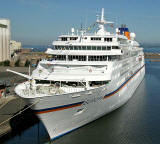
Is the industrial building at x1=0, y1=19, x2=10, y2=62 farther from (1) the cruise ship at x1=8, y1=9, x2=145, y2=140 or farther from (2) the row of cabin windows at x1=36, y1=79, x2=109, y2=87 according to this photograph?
(2) the row of cabin windows at x1=36, y1=79, x2=109, y2=87

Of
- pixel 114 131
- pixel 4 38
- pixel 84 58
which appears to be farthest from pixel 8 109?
pixel 4 38

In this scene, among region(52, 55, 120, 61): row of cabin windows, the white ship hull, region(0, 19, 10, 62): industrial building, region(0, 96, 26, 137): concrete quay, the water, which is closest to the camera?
the white ship hull

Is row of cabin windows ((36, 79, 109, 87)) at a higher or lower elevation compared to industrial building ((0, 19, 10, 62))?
lower

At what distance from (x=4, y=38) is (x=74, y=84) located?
5674 centimetres

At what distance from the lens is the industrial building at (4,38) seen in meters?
66.2

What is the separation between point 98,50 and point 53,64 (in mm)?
4136

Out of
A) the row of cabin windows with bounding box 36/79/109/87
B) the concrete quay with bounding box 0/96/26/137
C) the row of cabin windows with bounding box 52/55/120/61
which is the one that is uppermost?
the row of cabin windows with bounding box 52/55/120/61

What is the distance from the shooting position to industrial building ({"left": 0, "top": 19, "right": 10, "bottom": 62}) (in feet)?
217

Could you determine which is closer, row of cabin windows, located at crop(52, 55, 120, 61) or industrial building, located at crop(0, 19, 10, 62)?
row of cabin windows, located at crop(52, 55, 120, 61)

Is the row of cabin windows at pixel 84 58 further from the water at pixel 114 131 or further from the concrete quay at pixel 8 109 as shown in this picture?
the concrete quay at pixel 8 109

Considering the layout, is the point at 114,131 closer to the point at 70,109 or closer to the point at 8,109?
the point at 70,109

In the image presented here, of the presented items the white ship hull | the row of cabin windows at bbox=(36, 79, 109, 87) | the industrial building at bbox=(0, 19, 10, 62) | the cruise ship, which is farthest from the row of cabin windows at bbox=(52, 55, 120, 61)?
the industrial building at bbox=(0, 19, 10, 62)

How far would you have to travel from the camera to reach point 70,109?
1523 cm

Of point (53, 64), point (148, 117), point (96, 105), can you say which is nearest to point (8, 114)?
point (53, 64)
